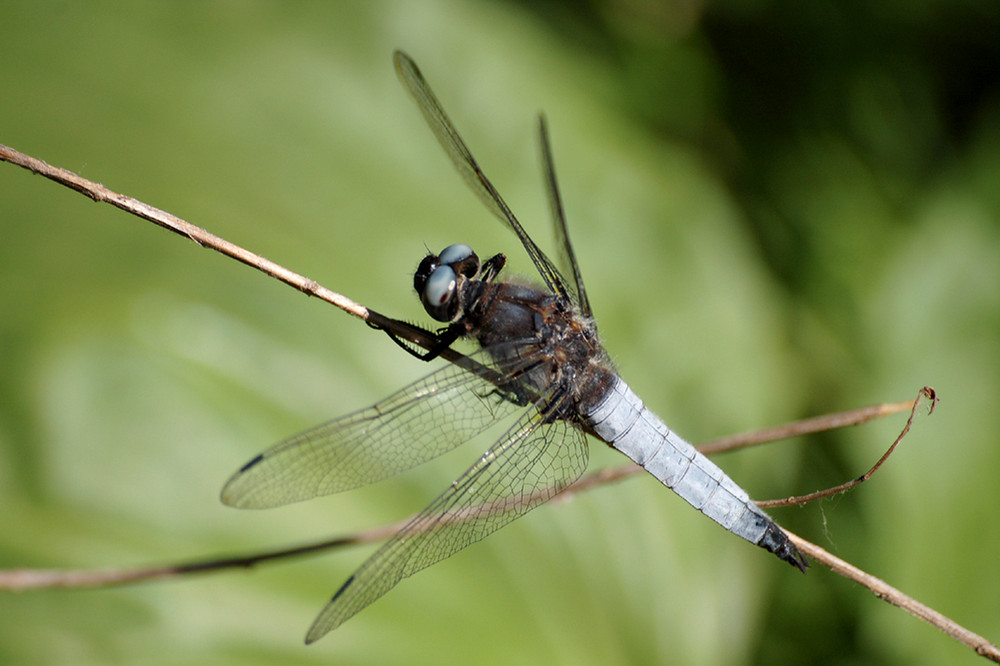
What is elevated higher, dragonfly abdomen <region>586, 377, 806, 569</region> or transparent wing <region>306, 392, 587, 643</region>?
dragonfly abdomen <region>586, 377, 806, 569</region>

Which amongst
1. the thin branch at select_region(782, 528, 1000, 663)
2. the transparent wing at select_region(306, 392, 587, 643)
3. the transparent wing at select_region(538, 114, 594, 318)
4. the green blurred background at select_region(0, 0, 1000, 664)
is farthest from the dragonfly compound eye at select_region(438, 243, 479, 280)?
the thin branch at select_region(782, 528, 1000, 663)

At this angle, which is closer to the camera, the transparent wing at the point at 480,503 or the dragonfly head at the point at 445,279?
the transparent wing at the point at 480,503

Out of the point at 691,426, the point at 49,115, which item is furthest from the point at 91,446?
the point at 691,426

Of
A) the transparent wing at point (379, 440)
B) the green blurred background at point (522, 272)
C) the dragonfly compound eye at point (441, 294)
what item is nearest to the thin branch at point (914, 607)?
the transparent wing at point (379, 440)

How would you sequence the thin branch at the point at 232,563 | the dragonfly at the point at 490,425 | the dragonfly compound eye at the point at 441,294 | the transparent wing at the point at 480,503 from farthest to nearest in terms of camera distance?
the dragonfly compound eye at the point at 441,294, the dragonfly at the point at 490,425, the transparent wing at the point at 480,503, the thin branch at the point at 232,563

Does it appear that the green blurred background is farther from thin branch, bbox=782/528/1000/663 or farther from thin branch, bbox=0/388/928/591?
thin branch, bbox=782/528/1000/663

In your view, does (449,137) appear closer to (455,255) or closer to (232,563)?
(455,255)

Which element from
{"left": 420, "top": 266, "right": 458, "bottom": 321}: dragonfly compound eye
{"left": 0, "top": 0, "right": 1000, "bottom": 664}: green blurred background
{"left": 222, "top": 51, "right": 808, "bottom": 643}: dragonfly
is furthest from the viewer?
{"left": 0, "top": 0, "right": 1000, "bottom": 664}: green blurred background

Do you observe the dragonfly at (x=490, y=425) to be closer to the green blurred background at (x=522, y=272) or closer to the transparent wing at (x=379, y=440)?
the transparent wing at (x=379, y=440)

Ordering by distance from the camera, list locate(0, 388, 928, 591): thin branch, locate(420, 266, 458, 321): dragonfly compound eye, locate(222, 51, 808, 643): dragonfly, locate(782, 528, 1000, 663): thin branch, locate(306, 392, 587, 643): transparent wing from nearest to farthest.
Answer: locate(782, 528, 1000, 663): thin branch
locate(0, 388, 928, 591): thin branch
locate(306, 392, 587, 643): transparent wing
locate(222, 51, 808, 643): dragonfly
locate(420, 266, 458, 321): dragonfly compound eye
